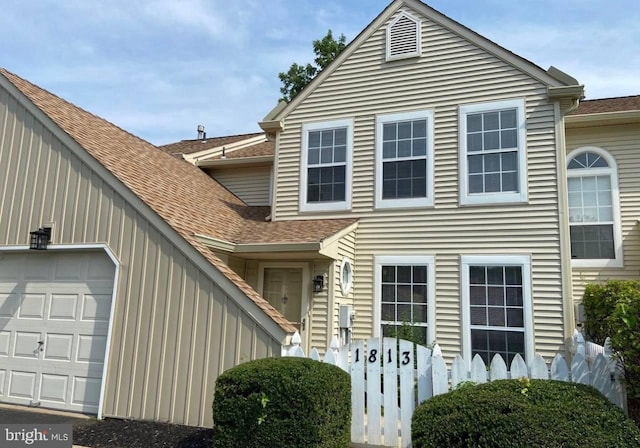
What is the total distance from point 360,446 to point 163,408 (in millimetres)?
2727

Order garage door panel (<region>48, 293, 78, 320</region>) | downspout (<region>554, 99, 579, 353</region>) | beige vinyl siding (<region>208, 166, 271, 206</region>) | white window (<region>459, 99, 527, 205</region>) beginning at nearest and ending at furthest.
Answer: garage door panel (<region>48, 293, 78, 320</region>)
downspout (<region>554, 99, 579, 353</region>)
white window (<region>459, 99, 527, 205</region>)
beige vinyl siding (<region>208, 166, 271, 206</region>)

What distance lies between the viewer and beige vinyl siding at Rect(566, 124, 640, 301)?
9.08 meters

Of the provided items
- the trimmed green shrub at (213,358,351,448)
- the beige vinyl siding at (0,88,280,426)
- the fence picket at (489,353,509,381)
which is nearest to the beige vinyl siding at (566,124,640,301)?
the fence picket at (489,353,509,381)

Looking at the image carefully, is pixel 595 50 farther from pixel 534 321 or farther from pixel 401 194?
pixel 534 321

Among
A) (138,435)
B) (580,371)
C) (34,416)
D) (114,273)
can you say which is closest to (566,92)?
(580,371)

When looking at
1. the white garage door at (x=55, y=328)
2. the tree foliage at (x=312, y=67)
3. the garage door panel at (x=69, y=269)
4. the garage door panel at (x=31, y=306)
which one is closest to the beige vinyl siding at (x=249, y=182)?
the garage door panel at (x=69, y=269)

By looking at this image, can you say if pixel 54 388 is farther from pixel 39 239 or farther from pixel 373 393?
pixel 373 393

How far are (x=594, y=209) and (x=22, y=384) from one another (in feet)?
37.7

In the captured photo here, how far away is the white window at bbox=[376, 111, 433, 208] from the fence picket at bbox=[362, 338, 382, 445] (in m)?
4.23

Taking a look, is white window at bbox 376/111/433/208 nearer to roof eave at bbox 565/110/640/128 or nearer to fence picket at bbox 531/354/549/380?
roof eave at bbox 565/110/640/128

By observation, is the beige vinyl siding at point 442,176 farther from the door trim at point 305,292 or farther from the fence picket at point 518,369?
the fence picket at point 518,369

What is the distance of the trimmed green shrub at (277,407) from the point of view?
4.28m

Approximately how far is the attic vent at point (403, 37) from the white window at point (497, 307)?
4546 mm

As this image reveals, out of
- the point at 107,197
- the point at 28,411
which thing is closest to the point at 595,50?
the point at 107,197
